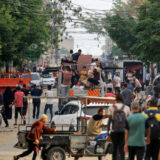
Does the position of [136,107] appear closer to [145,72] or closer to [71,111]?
→ [71,111]

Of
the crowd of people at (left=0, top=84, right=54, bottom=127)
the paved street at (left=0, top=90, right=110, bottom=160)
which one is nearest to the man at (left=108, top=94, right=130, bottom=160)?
the paved street at (left=0, top=90, right=110, bottom=160)

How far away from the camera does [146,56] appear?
40.3 m

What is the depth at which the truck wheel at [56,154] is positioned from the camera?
1407 cm

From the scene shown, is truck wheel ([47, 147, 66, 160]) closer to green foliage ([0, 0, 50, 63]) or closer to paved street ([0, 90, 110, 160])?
paved street ([0, 90, 110, 160])

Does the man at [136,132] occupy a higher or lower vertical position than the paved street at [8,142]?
higher

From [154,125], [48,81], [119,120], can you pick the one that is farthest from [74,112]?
[48,81]

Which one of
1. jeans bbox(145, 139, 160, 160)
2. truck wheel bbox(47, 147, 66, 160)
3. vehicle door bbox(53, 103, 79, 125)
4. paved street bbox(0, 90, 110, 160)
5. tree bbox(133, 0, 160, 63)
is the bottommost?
paved street bbox(0, 90, 110, 160)

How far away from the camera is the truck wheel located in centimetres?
1407

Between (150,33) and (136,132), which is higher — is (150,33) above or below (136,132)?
above

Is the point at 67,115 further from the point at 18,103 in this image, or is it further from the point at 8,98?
the point at 8,98

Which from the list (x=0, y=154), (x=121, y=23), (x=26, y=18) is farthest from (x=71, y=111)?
(x=121, y=23)

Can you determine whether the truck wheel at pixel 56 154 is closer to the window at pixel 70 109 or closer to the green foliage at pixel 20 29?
the window at pixel 70 109

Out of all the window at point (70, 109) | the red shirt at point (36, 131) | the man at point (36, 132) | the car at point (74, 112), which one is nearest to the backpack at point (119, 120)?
the man at point (36, 132)

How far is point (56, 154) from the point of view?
14141 mm
